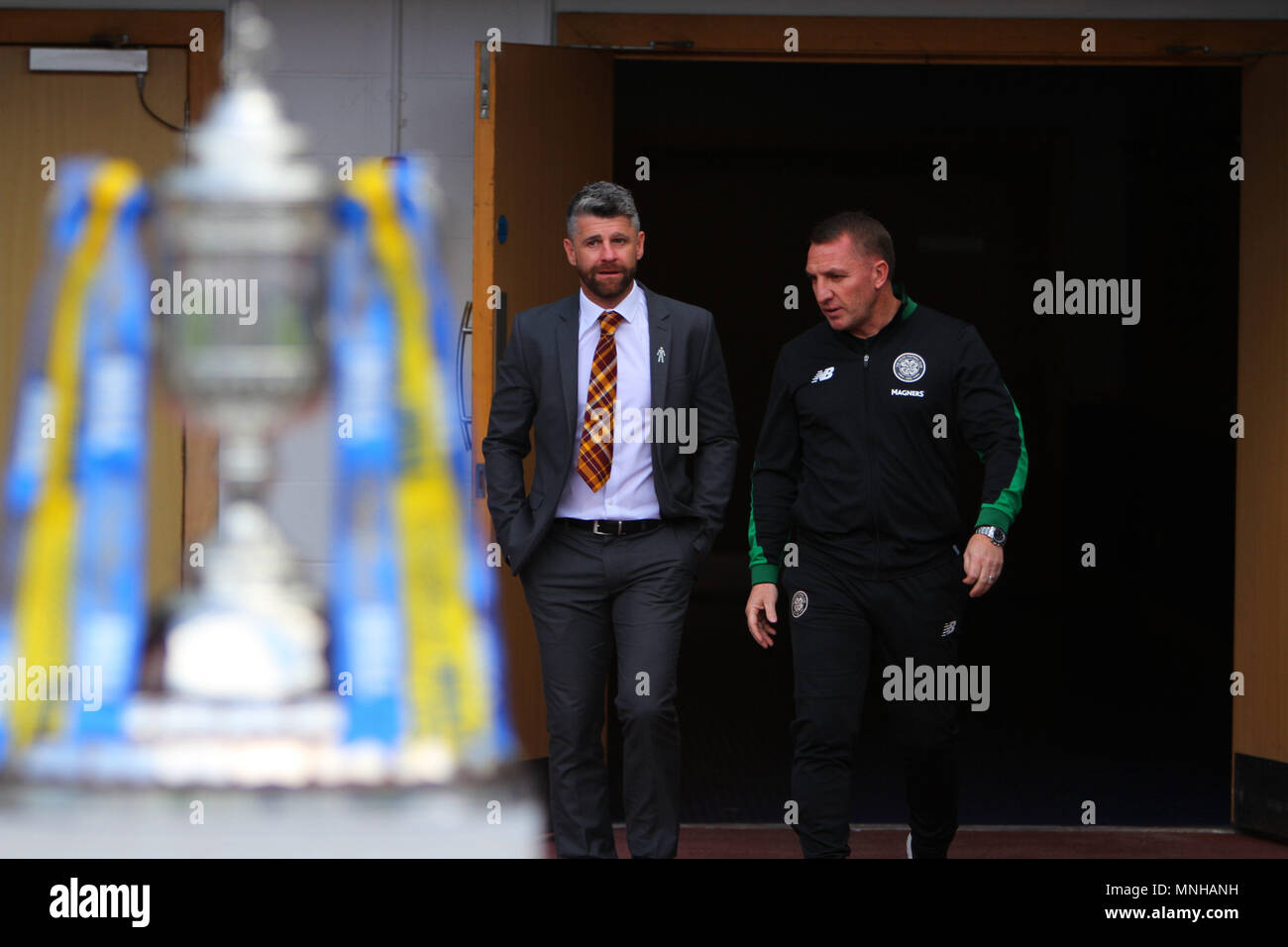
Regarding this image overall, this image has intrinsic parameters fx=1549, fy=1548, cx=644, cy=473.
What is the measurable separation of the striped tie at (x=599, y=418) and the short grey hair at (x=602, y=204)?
26 centimetres

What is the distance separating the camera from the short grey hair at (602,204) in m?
3.48

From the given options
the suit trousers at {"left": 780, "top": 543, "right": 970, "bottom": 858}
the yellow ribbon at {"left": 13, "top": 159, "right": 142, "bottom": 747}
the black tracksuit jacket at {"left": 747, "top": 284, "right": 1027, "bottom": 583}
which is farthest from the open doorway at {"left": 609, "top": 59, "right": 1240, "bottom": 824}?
the black tracksuit jacket at {"left": 747, "top": 284, "right": 1027, "bottom": 583}

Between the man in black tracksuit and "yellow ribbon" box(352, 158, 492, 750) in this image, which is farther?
"yellow ribbon" box(352, 158, 492, 750)

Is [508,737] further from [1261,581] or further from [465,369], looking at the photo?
[1261,581]

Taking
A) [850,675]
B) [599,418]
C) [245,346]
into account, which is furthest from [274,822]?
[850,675]

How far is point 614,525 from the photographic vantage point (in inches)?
138

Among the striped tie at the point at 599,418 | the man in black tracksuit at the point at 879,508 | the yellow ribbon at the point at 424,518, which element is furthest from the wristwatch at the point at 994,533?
the yellow ribbon at the point at 424,518

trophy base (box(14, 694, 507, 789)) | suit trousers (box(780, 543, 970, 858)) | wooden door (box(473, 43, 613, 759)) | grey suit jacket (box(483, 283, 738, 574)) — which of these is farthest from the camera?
trophy base (box(14, 694, 507, 789))

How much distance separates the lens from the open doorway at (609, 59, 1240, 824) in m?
7.95

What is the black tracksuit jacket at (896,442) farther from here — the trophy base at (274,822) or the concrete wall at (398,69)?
the concrete wall at (398,69)

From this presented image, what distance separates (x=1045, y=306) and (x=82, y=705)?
24.7 ft

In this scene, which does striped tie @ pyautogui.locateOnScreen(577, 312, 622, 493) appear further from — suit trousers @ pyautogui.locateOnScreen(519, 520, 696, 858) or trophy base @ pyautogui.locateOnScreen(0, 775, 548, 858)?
trophy base @ pyautogui.locateOnScreen(0, 775, 548, 858)

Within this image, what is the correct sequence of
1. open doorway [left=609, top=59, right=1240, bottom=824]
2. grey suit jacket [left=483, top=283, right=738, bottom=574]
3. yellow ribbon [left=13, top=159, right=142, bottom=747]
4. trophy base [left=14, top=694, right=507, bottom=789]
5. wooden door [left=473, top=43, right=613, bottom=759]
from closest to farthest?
grey suit jacket [left=483, top=283, right=738, bottom=574], wooden door [left=473, top=43, right=613, bottom=759], trophy base [left=14, top=694, right=507, bottom=789], yellow ribbon [left=13, top=159, right=142, bottom=747], open doorway [left=609, top=59, right=1240, bottom=824]

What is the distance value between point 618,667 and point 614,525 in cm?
32
